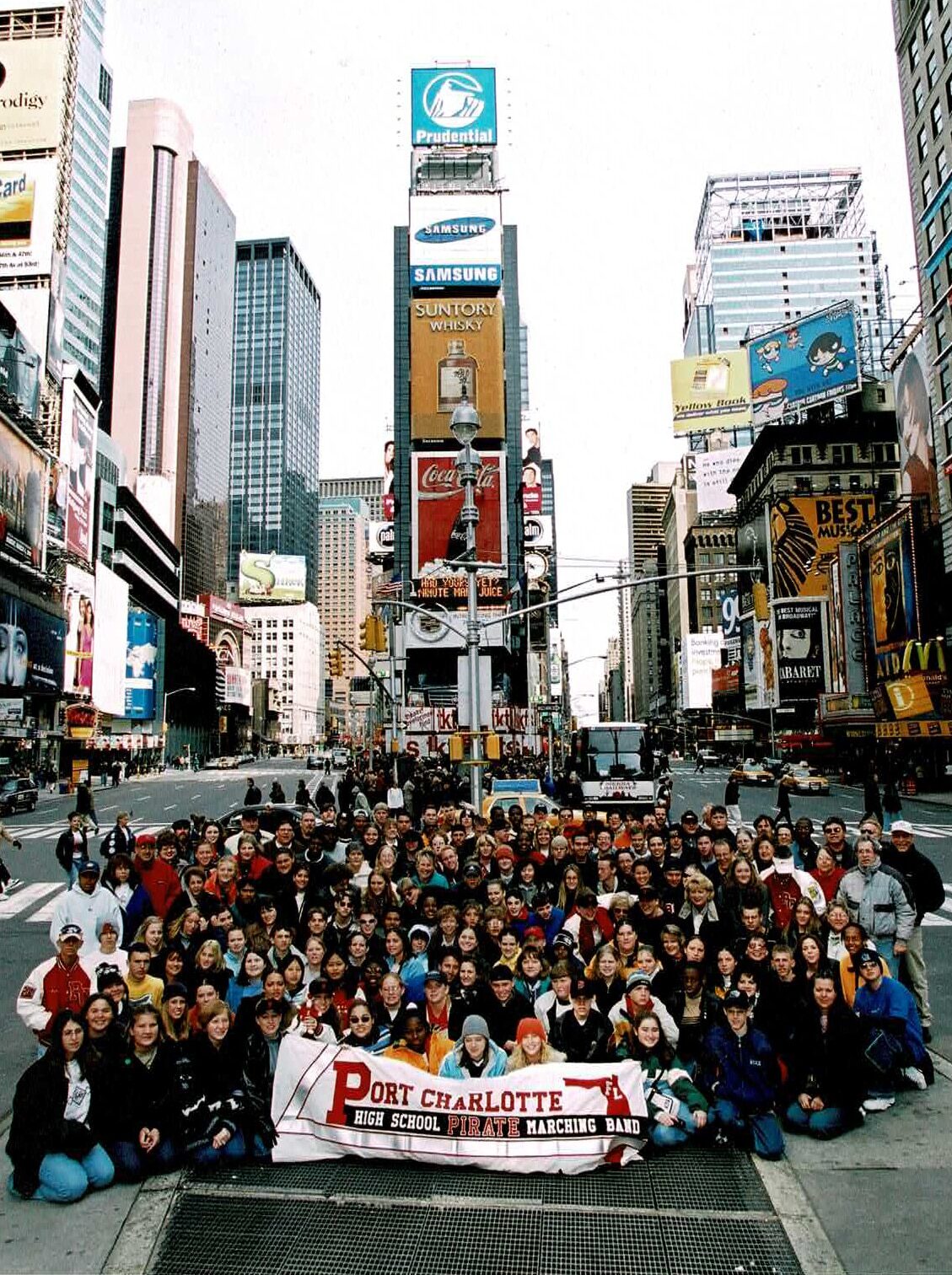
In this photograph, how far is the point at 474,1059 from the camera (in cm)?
677

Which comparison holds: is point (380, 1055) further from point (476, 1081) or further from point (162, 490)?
point (162, 490)

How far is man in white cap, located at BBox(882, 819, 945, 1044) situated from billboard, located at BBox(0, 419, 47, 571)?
58026 millimetres

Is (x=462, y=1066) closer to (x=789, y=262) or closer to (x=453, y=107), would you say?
(x=453, y=107)

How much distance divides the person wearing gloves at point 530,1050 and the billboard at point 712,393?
107m

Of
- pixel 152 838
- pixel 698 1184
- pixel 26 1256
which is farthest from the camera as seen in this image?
pixel 152 838

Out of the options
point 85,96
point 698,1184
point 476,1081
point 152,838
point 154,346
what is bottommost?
point 698,1184

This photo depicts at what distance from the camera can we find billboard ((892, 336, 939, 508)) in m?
50.9

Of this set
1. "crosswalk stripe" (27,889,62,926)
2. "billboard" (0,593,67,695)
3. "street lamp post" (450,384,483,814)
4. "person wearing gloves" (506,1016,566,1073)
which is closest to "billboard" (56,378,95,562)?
"billboard" (0,593,67,695)

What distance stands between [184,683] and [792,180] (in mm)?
147418

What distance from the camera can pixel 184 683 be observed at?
14050 cm

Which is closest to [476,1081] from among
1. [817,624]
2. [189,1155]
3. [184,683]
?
[189,1155]

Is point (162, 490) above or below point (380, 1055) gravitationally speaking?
above

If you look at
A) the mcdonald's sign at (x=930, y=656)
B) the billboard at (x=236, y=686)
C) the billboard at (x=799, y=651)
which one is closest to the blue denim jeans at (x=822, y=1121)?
the mcdonald's sign at (x=930, y=656)

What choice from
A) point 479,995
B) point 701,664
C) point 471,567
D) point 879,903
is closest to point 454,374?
point 701,664
